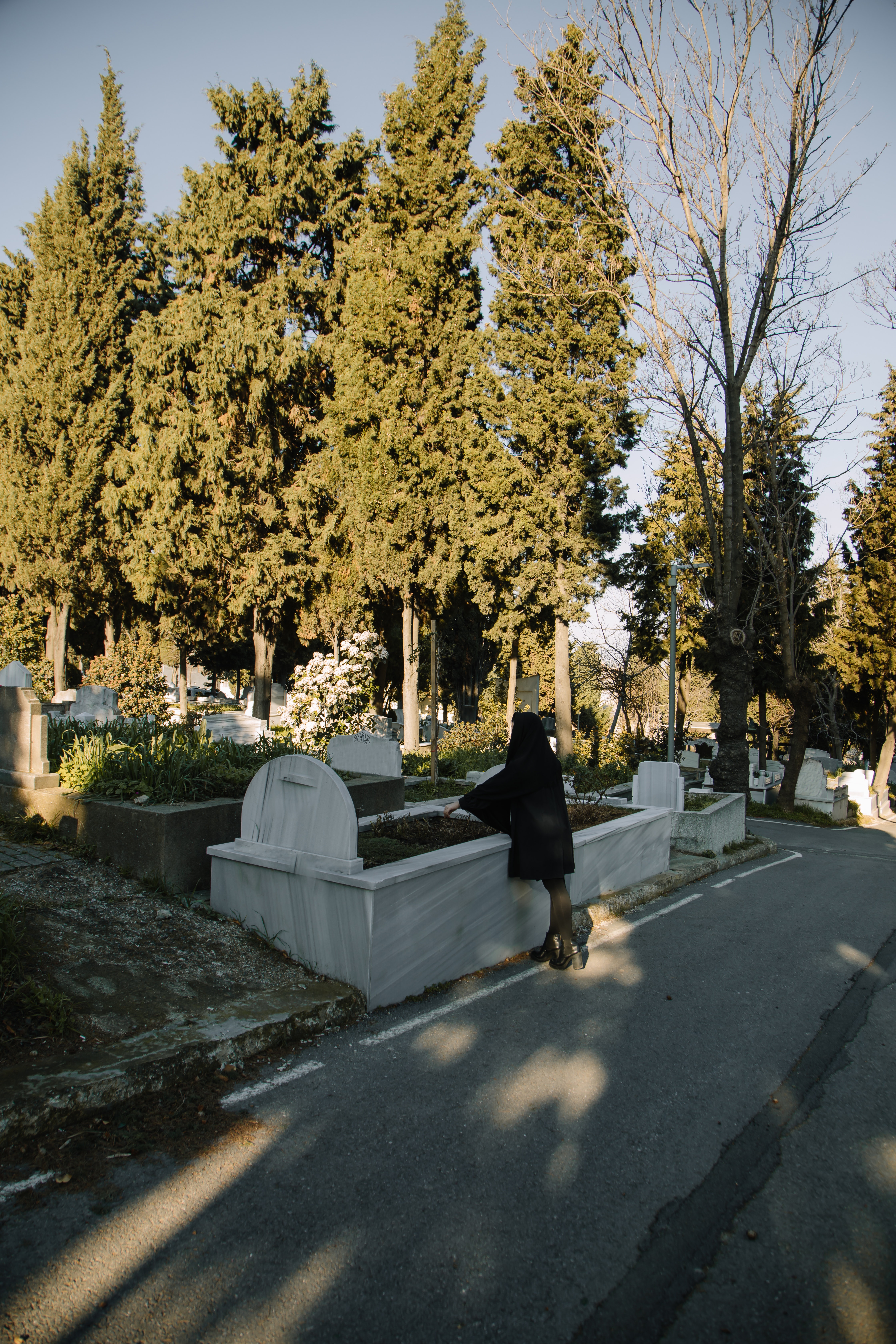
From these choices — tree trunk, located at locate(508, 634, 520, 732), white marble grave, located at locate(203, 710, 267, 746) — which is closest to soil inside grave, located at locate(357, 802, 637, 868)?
white marble grave, located at locate(203, 710, 267, 746)

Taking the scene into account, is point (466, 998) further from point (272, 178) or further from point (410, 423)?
point (272, 178)

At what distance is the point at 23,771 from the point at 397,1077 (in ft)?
16.4

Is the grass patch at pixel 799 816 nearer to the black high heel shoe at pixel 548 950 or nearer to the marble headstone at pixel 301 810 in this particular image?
the black high heel shoe at pixel 548 950

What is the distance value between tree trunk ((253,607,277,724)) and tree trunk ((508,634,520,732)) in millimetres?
8468

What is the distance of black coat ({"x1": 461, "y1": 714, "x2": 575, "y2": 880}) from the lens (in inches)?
222

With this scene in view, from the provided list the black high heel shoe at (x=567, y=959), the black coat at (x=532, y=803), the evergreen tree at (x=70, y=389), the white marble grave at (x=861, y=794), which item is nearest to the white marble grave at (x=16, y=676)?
the black coat at (x=532, y=803)

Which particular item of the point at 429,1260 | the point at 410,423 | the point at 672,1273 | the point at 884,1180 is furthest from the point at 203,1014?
the point at 410,423

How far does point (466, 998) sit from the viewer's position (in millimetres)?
5152

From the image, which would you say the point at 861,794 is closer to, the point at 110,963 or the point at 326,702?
the point at 326,702

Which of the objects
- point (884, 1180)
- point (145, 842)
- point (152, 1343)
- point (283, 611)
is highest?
point (283, 611)

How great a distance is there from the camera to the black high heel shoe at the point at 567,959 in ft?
18.9

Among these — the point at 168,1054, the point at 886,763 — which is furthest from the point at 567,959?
the point at 886,763

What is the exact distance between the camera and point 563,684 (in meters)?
23.8

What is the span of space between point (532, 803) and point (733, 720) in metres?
9.57
